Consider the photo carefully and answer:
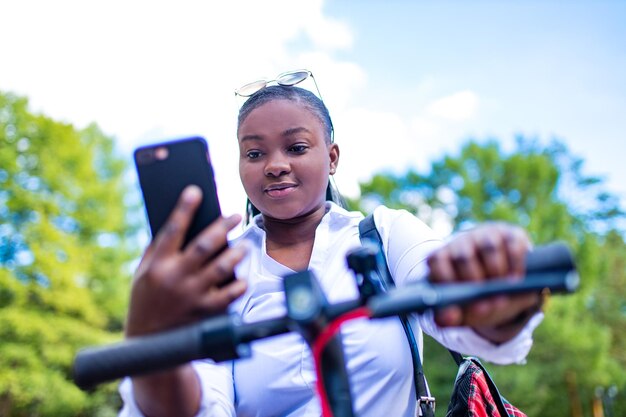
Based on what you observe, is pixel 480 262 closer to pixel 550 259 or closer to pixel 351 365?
pixel 550 259

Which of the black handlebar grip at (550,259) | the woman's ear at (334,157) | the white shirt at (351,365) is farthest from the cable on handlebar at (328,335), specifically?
the woman's ear at (334,157)

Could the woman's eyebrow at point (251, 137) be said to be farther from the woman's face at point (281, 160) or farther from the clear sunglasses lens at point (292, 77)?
the clear sunglasses lens at point (292, 77)

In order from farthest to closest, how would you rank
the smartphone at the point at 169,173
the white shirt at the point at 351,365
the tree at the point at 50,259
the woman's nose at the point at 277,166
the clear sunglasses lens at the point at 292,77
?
the tree at the point at 50,259, the clear sunglasses lens at the point at 292,77, the woman's nose at the point at 277,166, the white shirt at the point at 351,365, the smartphone at the point at 169,173

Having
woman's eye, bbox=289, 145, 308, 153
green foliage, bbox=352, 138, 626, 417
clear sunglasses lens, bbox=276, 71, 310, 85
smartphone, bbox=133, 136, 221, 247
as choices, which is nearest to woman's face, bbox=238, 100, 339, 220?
woman's eye, bbox=289, 145, 308, 153

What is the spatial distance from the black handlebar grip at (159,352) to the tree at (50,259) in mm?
19056

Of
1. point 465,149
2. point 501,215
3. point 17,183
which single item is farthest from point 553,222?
point 17,183

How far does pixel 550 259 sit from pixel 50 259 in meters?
19.6

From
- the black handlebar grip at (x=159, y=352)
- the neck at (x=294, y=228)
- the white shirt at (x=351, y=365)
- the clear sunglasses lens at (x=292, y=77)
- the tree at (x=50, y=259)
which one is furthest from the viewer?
the tree at (x=50, y=259)

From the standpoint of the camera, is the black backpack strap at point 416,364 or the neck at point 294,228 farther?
the neck at point 294,228

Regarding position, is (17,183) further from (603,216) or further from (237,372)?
(603,216)

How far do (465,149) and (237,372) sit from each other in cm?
2694

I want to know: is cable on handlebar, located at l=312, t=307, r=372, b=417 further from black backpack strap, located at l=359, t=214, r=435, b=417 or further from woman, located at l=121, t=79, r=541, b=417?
black backpack strap, located at l=359, t=214, r=435, b=417

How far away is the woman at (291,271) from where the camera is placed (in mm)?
1167

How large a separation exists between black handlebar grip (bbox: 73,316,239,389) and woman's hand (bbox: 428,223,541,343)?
474 mm
